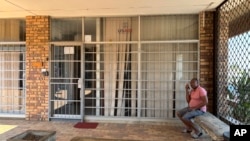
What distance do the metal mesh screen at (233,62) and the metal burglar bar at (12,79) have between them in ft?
16.8

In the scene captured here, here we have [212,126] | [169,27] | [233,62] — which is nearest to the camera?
[212,126]

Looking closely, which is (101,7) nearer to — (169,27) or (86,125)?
(169,27)

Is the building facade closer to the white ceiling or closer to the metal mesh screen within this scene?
the white ceiling

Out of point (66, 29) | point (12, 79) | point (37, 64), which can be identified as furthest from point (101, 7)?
point (12, 79)

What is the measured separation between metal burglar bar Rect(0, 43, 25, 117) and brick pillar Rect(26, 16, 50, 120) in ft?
1.13

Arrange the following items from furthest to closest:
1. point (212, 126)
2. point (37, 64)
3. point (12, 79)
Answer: point (12, 79)
point (37, 64)
point (212, 126)

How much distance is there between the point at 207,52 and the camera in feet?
19.5

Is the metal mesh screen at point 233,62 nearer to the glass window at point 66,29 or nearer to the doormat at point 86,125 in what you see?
the doormat at point 86,125

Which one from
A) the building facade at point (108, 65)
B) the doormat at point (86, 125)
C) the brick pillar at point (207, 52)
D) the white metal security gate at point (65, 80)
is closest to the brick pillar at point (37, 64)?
the building facade at point (108, 65)

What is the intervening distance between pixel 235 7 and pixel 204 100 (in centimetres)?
→ 202

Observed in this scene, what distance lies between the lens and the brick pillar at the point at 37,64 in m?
6.31

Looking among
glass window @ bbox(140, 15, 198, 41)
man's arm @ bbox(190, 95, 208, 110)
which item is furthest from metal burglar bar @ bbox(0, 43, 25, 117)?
man's arm @ bbox(190, 95, 208, 110)

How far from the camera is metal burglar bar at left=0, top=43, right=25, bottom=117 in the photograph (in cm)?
660

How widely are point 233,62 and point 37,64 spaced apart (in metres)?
4.75
